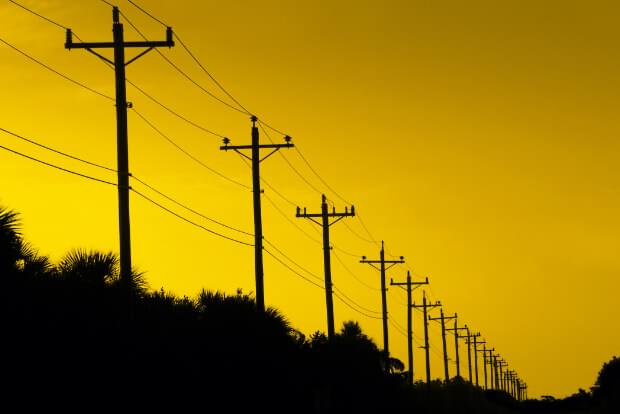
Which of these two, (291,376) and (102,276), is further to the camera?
(291,376)

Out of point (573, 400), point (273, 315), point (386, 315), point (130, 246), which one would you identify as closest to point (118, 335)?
point (130, 246)

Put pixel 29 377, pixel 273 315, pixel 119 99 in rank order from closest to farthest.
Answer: pixel 29 377 → pixel 119 99 → pixel 273 315

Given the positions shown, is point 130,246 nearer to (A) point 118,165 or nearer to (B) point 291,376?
(A) point 118,165

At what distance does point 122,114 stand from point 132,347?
19.6 feet

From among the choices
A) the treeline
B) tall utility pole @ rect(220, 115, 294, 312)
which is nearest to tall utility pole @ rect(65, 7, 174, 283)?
the treeline

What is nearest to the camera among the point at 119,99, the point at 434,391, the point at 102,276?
the point at 119,99

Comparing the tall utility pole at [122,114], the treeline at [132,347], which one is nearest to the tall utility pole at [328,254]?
the treeline at [132,347]

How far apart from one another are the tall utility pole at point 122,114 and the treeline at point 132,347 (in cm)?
92

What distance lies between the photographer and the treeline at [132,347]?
29.7 meters

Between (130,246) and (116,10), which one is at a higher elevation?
(116,10)

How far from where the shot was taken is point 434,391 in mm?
112188

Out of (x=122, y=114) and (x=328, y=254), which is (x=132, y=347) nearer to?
(x=122, y=114)

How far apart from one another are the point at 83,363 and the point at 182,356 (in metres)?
8.98

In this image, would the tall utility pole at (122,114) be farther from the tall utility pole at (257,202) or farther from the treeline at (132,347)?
the tall utility pole at (257,202)
